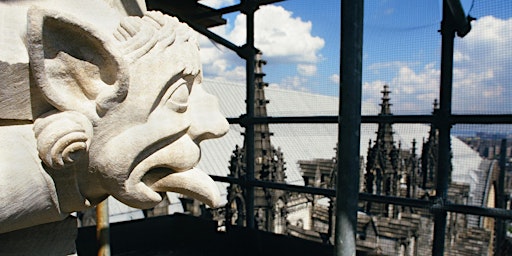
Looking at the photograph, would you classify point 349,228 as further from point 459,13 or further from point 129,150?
point 459,13

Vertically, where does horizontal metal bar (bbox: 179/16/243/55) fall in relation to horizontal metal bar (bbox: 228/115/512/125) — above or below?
above

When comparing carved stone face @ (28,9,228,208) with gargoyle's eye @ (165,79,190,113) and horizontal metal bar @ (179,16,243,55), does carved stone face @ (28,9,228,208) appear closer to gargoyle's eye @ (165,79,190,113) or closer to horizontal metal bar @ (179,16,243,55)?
gargoyle's eye @ (165,79,190,113)

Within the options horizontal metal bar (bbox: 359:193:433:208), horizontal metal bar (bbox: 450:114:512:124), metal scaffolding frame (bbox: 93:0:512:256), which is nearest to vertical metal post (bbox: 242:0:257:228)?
metal scaffolding frame (bbox: 93:0:512:256)

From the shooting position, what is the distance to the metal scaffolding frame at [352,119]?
6.87 ft

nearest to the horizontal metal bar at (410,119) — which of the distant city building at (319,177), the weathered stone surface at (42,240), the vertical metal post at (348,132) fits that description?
the distant city building at (319,177)

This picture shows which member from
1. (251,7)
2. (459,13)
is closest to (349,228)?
(459,13)

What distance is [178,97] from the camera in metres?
1.36

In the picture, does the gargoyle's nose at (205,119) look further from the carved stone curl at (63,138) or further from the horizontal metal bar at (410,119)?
the horizontal metal bar at (410,119)

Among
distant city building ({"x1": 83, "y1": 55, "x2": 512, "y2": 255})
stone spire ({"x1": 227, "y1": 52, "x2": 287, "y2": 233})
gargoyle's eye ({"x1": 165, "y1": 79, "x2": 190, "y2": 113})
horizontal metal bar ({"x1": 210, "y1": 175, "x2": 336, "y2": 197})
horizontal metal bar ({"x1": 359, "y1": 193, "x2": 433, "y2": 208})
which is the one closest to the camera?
gargoyle's eye ({"x1": 165, "y1": 79, "x2": 190, "y2": 113})

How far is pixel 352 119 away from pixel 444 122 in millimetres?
1199

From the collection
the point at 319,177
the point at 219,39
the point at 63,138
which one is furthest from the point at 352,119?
the point at 319,177

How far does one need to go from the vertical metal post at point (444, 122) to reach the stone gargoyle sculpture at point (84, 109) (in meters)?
2.20

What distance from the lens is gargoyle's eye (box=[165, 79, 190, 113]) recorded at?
135 cm

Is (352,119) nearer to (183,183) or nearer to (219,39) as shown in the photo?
(183,183)
